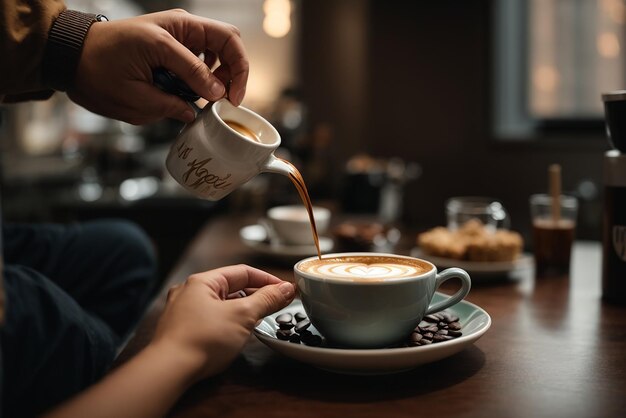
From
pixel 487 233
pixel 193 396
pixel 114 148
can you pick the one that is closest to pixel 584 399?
pixel 193 396

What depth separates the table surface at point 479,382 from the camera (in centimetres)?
72

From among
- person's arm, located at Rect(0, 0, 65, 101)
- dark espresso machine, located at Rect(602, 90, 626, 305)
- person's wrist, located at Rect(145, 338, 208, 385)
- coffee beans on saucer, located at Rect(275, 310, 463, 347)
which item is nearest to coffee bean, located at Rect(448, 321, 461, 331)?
coffee beans on saucer, located at Rect(275, 310, 463, 347)

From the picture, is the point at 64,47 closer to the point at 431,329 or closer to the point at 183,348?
the point at 183,348

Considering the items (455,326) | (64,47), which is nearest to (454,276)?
(455,326)

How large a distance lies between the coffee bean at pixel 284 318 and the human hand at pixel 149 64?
348mm

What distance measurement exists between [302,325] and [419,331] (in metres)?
0.16

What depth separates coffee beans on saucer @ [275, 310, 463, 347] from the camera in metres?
0.86

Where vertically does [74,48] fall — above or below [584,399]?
above

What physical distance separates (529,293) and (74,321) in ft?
2.79

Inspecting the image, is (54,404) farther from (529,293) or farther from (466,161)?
(466,161)

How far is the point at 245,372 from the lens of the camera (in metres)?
0.85

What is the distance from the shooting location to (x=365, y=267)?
0.94 m

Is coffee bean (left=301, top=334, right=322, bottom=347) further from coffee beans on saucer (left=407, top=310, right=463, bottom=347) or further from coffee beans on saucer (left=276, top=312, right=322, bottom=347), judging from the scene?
coffee beans on saucer (left=407, top=310, right=463, bottom=347)

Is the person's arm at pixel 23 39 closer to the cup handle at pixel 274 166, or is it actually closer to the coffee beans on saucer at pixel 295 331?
the cup handle at pixel 274 166
